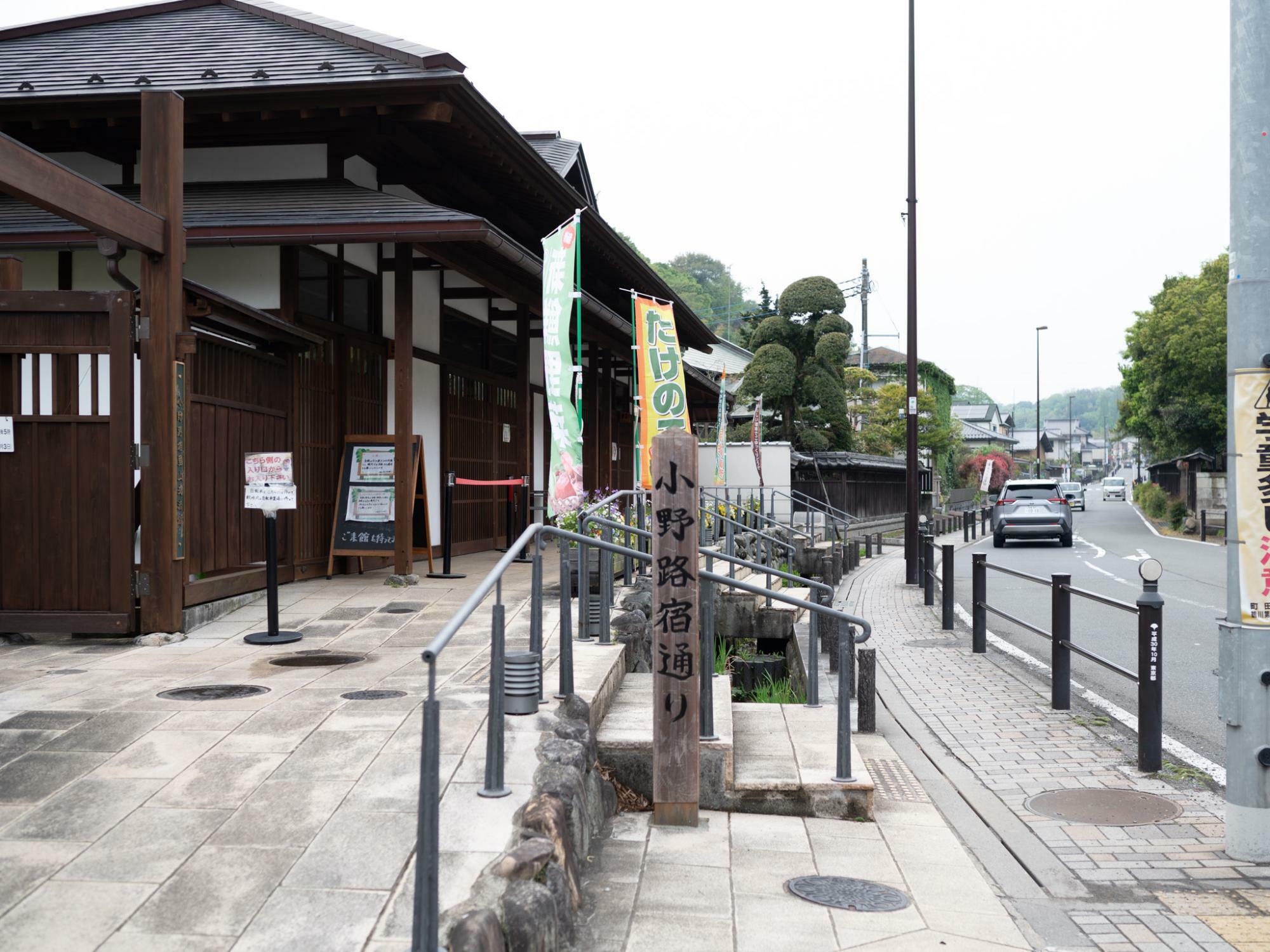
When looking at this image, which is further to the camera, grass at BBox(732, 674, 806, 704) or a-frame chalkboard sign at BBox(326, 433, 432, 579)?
a-frame chalkboard sign at BBox(326, 433, 432, 579)

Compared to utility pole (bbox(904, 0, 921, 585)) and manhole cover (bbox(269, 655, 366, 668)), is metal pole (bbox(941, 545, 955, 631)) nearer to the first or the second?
utility pole (bbox(904, 0, 921, 585))

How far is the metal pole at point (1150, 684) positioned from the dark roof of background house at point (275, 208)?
6.83m

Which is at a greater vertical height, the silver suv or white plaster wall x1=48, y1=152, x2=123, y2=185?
white plaster wall x1=48, y1=152, x2=123, y2=185

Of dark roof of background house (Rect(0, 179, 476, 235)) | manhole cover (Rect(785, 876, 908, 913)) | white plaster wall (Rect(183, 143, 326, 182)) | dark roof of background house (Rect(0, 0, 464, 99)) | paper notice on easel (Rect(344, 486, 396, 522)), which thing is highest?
dark roof of background house (Rect(0, 0, 464, 99))

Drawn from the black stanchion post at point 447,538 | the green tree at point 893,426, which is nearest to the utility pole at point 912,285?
the black stanchion post at point 447,538

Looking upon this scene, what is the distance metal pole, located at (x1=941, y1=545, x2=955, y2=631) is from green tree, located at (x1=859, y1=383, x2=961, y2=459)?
3396 centimetres

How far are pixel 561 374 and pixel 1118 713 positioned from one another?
5.38 m

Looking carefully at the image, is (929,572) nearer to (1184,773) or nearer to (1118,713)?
(1118,713)

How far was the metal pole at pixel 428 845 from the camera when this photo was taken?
10.4 ft

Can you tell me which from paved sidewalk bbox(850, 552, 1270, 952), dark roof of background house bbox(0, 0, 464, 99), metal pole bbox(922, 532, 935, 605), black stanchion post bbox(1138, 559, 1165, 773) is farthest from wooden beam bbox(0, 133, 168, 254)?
metal pole bbox(922, 532, 935, 605)

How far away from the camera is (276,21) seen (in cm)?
1373

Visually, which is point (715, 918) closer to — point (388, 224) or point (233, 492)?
point (233, 492)

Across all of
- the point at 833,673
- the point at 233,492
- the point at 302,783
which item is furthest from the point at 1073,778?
the point at 233,492

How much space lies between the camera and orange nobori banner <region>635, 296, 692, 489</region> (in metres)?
11.8
